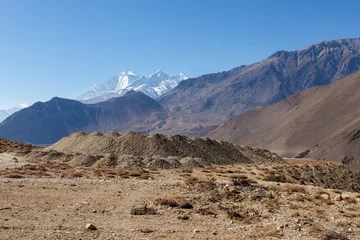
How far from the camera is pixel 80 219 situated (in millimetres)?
15695

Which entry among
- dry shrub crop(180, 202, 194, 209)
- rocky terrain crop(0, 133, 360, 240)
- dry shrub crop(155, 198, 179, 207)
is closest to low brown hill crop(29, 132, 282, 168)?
rocky terrain crop(0, 133, 360, 240)

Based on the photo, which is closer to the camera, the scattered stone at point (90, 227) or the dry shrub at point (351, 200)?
the scattered stone at point (90, 227)

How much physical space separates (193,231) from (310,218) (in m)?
5.75

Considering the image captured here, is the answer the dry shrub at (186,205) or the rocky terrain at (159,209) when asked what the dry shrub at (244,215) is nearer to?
the rocky terrain at (159,209)

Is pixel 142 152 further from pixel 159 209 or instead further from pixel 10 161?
pixel 159 209

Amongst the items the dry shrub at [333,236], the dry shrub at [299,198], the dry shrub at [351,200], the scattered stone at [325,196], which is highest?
the dry shrub at [333,236]

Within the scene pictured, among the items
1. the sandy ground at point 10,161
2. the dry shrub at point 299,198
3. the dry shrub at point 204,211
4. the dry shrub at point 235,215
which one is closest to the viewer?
the dry shrub at point 235,215

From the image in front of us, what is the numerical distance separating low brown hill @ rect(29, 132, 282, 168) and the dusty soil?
12.4 m

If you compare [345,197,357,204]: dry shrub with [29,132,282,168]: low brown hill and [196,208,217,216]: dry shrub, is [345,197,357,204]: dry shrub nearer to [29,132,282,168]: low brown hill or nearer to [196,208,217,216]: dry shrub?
[196,208,217,216]: dry shrub

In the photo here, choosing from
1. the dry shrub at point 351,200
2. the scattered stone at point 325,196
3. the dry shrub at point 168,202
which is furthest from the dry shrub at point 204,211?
the dry shrub at point 351,200

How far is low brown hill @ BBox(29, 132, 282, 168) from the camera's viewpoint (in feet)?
129

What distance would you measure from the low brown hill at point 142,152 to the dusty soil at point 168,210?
12.4 meters

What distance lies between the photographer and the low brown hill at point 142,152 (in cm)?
3934

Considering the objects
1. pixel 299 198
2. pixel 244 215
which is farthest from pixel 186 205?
pixel 299 198
